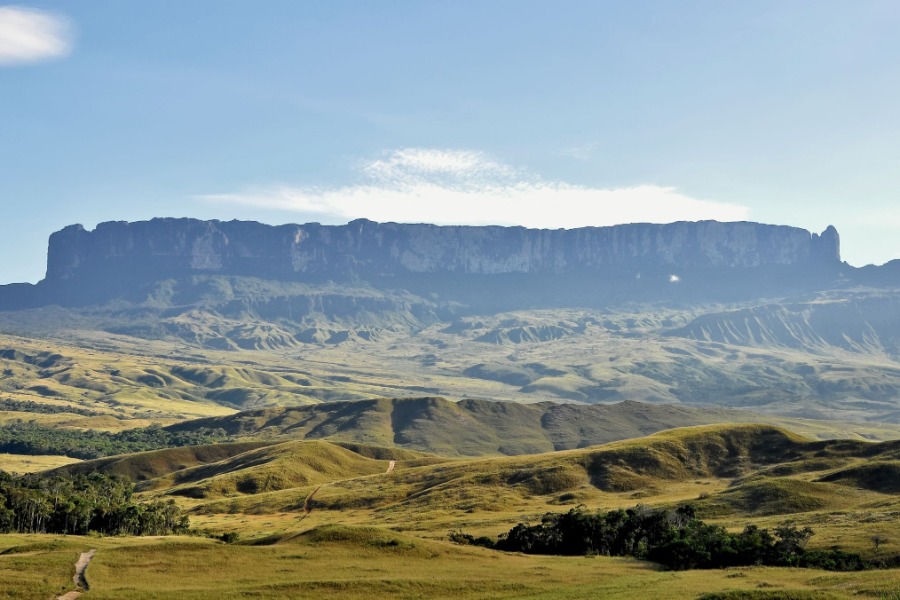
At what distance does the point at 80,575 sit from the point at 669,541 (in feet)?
219

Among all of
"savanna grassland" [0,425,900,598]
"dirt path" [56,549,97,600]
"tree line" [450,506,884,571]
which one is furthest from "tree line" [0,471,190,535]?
"tree line" [450,506,884,571]

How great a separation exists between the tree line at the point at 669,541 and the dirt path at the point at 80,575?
166ft

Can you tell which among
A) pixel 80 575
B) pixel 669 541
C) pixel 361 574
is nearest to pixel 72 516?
pixel 80 575

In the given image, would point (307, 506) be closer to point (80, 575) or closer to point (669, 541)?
point (669, 541)

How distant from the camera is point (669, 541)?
102500 mm

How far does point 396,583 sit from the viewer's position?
78312 millimetres

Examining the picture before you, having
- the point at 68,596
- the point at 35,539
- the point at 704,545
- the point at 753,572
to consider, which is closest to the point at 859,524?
the point at 704,545

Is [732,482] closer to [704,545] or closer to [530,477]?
[530,477]

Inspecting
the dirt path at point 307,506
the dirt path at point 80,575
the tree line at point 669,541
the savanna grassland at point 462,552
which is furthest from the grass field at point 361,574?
the dirt path at point 307,506

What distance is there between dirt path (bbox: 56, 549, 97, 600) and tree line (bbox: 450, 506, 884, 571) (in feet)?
166

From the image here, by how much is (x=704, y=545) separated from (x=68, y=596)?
222 feet

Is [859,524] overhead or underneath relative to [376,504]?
overhead

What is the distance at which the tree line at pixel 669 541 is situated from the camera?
305 ft

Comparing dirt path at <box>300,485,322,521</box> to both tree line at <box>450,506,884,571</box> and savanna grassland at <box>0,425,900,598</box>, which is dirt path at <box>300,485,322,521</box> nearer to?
savanna grassland at <box>0,425,900,598</box>
